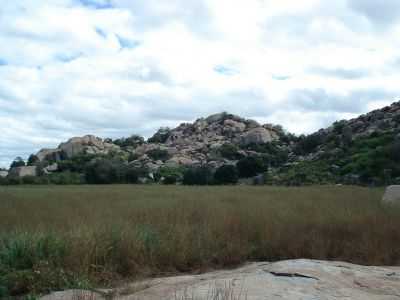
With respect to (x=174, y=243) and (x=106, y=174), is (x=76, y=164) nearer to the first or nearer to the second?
(x=106, y=174)

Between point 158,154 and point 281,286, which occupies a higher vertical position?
point 158,154

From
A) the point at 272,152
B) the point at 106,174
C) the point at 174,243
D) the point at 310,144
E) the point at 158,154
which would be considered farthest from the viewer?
the point at 158,154

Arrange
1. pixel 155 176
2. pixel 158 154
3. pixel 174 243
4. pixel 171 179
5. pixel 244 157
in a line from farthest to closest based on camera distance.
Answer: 1. pixel 158 154
2. pixel 244 157
3. pixel 155 176
4. pixel 171 179
5. pixel 174 243

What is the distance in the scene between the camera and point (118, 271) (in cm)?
719

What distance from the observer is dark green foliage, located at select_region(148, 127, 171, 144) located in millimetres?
102050

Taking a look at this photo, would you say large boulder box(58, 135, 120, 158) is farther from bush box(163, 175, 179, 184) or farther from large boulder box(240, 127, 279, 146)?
bush box(163, 175, 179, 184)

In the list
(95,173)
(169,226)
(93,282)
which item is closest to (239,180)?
(95,173)

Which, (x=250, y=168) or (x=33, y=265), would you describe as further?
(x=250, y=168)

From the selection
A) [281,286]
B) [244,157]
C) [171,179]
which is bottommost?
[281,286]

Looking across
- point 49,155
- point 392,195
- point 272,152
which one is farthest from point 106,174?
point 49,155

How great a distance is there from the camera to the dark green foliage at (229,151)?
69375 millimetres

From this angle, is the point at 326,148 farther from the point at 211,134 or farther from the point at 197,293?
the point at 197,293

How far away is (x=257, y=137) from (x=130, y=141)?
36.0 metres

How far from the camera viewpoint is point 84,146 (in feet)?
295
